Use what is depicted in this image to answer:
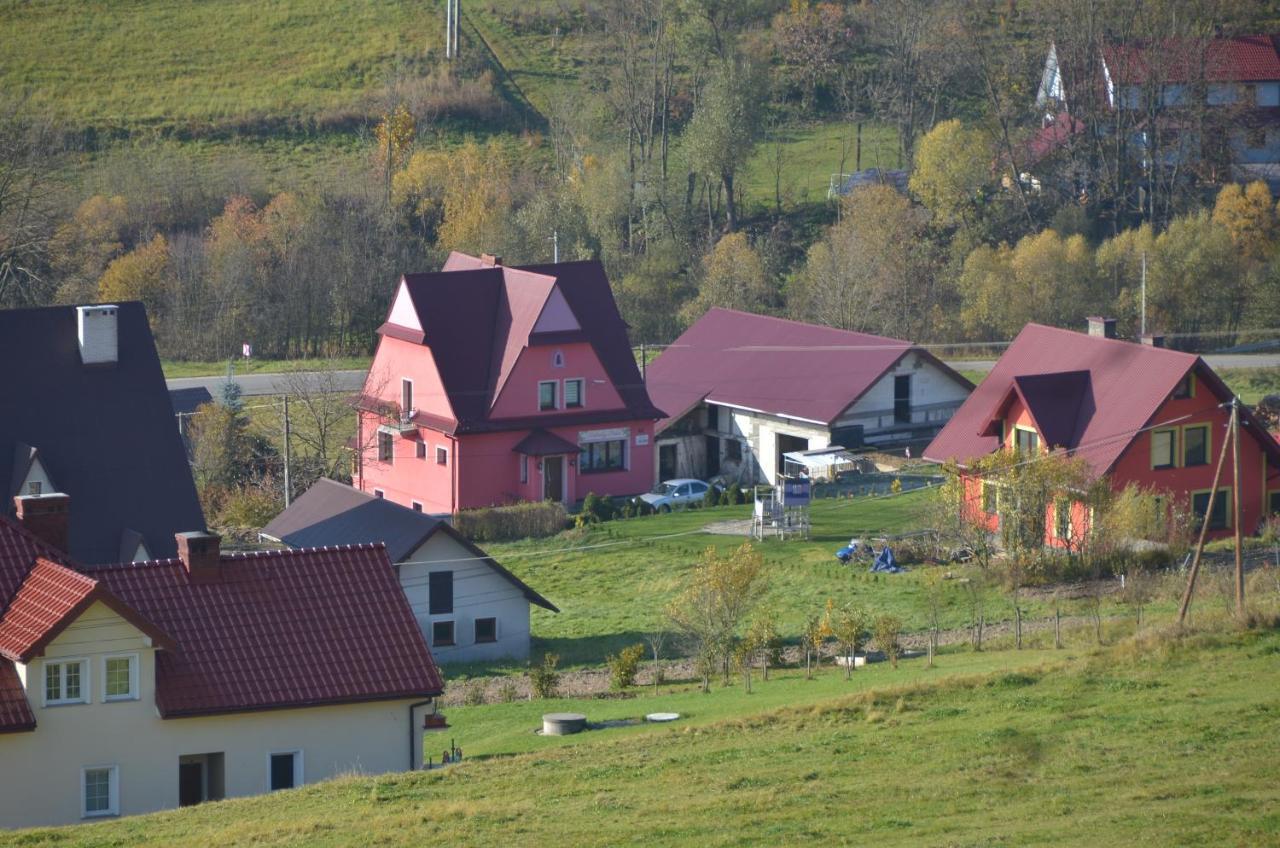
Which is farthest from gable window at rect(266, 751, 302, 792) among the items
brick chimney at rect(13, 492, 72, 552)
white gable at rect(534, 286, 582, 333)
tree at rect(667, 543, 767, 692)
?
white gable at rect(534, 286, 582, 333)

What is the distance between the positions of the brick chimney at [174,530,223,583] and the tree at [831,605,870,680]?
34.3ft

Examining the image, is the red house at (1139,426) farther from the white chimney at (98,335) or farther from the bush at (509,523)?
the white chimney at (98,335)

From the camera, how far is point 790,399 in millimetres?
60594

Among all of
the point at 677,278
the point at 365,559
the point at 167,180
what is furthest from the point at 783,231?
the point at 365,559

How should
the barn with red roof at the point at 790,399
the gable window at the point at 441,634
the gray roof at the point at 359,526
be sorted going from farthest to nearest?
the barn with red roof at the point at 790,399, the gable window at the point at 441,634, the gray roof at the point at 359,526

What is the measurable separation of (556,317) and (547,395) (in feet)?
7.31

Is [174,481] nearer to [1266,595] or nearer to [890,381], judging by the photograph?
[1266,595]

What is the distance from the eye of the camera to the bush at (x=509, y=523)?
52156 millimetres

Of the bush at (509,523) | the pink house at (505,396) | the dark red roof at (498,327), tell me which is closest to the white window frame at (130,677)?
the bush at (509,523)

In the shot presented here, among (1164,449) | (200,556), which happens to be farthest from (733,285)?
(200,556)

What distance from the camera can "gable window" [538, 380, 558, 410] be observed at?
58.2 meters

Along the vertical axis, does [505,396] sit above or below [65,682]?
above

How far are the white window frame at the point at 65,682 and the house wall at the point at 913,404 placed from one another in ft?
114

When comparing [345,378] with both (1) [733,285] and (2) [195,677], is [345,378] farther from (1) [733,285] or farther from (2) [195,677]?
(2) [195,677]
